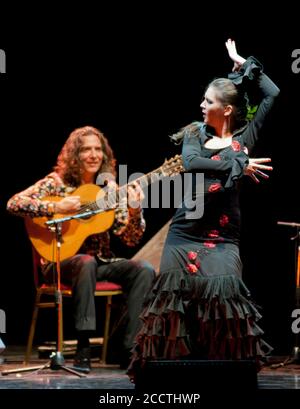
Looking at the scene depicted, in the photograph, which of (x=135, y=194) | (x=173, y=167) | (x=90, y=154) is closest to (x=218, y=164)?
(x=173, y=167)

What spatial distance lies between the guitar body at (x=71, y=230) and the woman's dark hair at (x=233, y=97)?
1437 mm

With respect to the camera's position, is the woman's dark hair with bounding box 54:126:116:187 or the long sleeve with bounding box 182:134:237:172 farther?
the woman's dark hair with bounding box 54:126:116:187

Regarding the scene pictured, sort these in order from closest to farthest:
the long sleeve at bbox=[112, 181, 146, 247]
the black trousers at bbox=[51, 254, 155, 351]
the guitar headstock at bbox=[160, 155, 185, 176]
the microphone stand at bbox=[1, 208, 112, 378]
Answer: the microphone stand at bbox=[1, 208, 112, 378] → the guitar headstock at bbox=[160, 155, 185, 176] → the black trousers at bbox=[51, 254, 155, 351] → the long sleeve at bbox=[112, 181, 146, 247]

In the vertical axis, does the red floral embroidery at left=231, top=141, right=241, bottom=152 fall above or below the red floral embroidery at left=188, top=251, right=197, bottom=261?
above

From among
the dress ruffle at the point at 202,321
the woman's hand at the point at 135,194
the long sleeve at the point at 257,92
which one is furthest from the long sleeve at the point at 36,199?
the long sleeve at the point at 257,92

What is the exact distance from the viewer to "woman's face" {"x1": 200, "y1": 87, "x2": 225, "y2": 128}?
327cm

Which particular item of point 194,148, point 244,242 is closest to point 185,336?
point 194,148

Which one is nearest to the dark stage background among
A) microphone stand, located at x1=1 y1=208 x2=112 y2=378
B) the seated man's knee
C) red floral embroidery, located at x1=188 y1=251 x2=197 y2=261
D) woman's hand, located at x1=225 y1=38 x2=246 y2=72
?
the seated man's knee

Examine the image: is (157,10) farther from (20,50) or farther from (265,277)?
(265,277)

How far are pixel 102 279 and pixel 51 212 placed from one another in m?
0.50

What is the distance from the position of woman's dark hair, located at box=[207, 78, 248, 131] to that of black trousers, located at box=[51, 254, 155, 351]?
1.46 meters

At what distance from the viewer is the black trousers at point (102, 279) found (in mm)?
4336

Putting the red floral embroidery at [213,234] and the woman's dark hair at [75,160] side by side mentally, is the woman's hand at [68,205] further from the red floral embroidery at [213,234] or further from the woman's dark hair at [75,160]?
the red floral embroidery at [213,234]

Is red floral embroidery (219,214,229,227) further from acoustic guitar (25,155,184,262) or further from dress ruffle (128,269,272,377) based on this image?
acoustic guitar (25,155,184,262)
